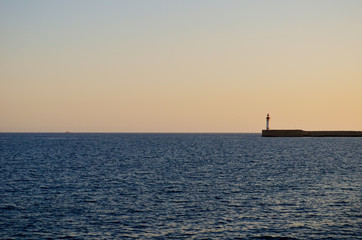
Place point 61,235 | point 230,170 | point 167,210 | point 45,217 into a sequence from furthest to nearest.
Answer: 1. point 230,170
2. point 167,210
3. point 45,217
4. point 61,235

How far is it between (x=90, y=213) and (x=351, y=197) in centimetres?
2156

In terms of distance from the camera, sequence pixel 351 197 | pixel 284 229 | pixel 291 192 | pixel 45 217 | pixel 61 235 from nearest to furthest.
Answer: pixel 61 235
pixel 284 229
pixel 45 217
pixel 351 197
pixel 291 192

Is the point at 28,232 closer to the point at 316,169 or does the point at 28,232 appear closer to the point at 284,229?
the point at 284,229

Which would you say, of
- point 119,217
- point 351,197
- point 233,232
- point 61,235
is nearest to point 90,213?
point 119,217

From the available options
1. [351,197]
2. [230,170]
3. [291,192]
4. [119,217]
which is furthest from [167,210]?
[230,170]

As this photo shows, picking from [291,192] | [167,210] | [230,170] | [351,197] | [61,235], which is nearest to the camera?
[61,235]

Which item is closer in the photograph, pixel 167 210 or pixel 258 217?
pixel 258 217

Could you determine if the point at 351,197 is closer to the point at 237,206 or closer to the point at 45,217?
the point at 237,206

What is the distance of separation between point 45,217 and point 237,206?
13.9 meters

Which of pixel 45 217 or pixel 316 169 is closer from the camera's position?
pixel 45 217

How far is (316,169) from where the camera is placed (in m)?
58.3

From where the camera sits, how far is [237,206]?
30.8 m

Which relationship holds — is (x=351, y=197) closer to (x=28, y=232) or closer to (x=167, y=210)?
(x=167, y=210)

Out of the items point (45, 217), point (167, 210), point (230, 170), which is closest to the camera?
point (45, 217)
